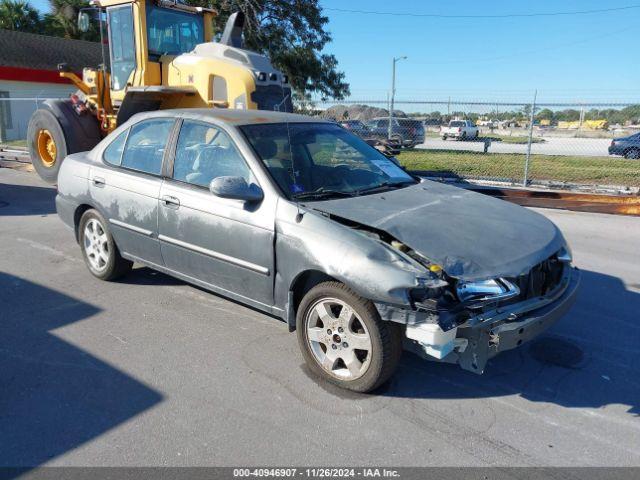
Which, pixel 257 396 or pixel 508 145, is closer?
pixel 257 396

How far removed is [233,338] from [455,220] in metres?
1.90

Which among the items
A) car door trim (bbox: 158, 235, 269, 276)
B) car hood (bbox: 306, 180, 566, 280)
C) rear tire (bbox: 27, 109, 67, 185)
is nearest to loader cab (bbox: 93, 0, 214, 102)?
rear tire (bbox: 27, 109, 67, 185)

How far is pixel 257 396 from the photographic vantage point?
134 inches

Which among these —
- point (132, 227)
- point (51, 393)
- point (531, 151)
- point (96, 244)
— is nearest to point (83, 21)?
point (96, 244)

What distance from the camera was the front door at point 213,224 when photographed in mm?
3807

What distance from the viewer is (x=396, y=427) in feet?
10.1

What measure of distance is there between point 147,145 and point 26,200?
243 inches

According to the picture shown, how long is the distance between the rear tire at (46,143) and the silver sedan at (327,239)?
568 cm

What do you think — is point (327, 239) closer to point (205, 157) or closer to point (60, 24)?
point (205, 157)

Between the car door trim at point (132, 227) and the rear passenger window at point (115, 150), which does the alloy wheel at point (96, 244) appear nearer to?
the car door trim at point (132, 227)

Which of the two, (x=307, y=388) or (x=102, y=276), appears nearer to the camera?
(x=307, y=388)

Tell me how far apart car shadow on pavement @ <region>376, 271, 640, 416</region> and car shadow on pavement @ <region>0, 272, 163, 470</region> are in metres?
1.68

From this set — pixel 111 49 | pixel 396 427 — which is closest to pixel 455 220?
pixel 396 427

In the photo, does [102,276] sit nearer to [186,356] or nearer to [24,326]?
[24,326]
